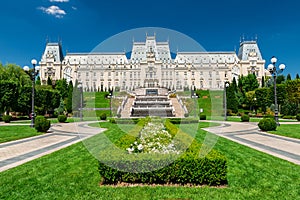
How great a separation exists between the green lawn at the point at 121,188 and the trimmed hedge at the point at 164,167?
8.4 inches

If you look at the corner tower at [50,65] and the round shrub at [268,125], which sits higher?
the corner tower at [50,65]

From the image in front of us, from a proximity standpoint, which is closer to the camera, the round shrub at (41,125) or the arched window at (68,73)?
the round shrub at (41,125)

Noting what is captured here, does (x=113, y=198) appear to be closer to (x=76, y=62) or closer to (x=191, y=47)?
(x=191, y=47)

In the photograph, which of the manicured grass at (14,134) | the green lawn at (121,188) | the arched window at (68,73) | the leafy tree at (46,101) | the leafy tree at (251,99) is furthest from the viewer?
the arched window at (68,73)

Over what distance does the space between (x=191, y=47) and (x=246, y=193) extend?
336cm

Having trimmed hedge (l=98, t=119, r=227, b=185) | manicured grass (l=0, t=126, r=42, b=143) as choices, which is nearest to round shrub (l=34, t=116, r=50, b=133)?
manicured grass (l=0, t=126, r=42, b=143)

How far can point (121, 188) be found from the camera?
14.8ft

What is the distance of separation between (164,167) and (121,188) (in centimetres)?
105

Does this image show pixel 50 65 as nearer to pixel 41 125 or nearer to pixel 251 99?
pixel 251 99

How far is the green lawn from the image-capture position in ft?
13.8

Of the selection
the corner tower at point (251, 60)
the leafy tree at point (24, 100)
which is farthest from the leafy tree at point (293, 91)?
the corner tower at point (251, 60)

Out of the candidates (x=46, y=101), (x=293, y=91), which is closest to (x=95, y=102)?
(x=46, y=101)

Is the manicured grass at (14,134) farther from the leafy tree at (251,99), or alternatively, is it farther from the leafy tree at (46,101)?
the leafy tree at (251,99)

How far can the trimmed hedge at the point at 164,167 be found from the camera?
14.3ft
